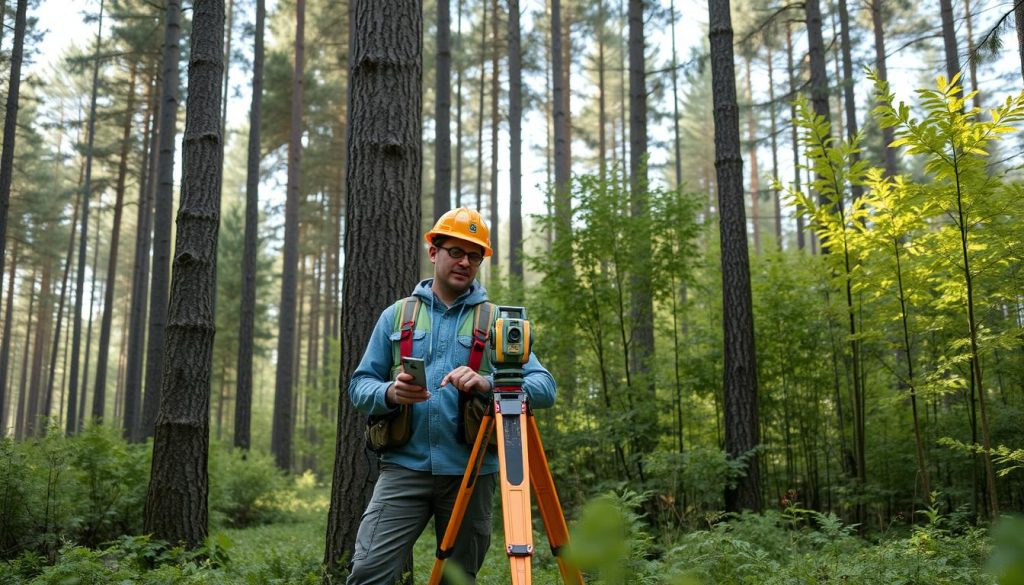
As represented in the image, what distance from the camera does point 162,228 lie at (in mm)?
13516

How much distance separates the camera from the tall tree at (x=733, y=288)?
884 centimetres

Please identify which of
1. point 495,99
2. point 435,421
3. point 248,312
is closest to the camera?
point 435,421

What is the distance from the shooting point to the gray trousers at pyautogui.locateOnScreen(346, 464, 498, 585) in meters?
3.30

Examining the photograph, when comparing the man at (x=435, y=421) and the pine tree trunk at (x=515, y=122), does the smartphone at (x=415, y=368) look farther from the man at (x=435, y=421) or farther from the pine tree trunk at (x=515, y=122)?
the pine tree trunk at (x=515, y=122)

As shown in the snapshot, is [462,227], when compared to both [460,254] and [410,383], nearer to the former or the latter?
[460,254]

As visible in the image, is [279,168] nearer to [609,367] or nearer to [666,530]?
Answer: [609,367]

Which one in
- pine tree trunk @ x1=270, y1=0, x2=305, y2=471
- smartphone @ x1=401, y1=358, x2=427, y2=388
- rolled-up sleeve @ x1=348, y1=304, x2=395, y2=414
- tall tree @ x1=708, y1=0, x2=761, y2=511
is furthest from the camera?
pine tree trunk @ x1=270, y1=0, x2=305, y2=471

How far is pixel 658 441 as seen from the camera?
10750 mm

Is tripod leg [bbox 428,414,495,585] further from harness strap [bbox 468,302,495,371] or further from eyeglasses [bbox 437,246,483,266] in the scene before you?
eyeglasses [bbox 437,246,483,266]

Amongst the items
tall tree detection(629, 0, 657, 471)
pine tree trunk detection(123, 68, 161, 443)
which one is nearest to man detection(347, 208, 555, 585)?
tall tree detection(629, 0, 657, 471)

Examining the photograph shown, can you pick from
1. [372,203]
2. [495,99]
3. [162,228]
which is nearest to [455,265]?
[372,203]

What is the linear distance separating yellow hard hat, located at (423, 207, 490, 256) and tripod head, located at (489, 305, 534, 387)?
0.72m

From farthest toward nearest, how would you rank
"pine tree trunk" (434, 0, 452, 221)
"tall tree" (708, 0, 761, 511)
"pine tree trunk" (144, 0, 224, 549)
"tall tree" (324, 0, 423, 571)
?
"pine tree trunk" (434, 0, 452, 221)
"tall tree" (708, 0, 761, 511)
"pine tree trunk" (144, 0, 224, 549)
"tall tree" (324, 0, 423, 571)

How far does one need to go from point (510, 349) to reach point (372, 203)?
249 cm
